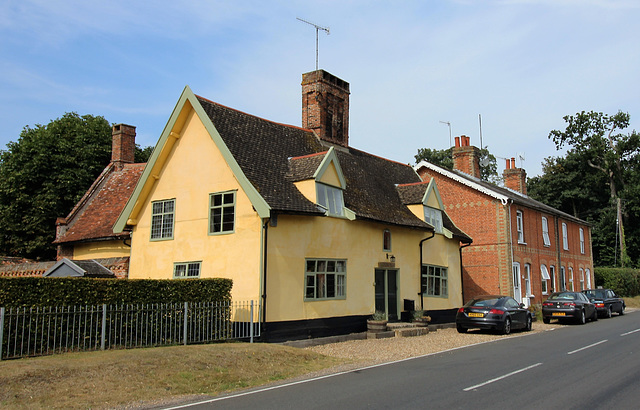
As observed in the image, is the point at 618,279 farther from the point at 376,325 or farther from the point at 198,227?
the point at 198,227

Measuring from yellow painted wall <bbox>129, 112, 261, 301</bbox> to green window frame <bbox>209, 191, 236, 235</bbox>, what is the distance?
17 centimetres

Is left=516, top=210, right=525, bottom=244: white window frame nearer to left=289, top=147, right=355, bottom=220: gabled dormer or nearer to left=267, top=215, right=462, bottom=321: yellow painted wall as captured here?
left=267, top=215, right=462, bottom=321: yellow painted wall

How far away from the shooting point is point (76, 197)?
33.9 metres

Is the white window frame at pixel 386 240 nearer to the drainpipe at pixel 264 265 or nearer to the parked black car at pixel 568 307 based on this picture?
the drainpipe at pixel 264 265

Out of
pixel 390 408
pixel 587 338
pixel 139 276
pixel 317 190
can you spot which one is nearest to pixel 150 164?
pixel 139 276

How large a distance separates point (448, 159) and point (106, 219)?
150 feet

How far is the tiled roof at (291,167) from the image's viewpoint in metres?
17.0

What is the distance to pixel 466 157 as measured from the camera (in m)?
35.5

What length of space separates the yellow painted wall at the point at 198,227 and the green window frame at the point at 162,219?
20 centimetres

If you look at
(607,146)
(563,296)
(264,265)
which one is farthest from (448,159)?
(264,265)

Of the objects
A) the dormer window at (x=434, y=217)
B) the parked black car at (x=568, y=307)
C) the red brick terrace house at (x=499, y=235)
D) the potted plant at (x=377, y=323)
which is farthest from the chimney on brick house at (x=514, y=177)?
the potted plant at (x=377, y=323)

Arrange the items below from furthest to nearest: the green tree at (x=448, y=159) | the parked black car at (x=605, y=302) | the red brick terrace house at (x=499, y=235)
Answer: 1. the green tree at (x=448, y=159)
2. the red brick terrace house at (x=499, y=235)
3. the parked black car at (x=605, y=302)

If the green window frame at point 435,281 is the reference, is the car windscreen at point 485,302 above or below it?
below

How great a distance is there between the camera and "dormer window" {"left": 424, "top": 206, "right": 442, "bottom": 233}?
23.4 meters
